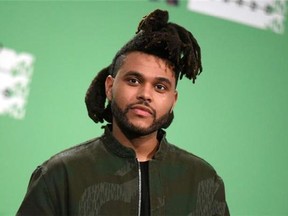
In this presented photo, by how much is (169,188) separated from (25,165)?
733 millimetres

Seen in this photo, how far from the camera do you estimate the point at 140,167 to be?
119cm

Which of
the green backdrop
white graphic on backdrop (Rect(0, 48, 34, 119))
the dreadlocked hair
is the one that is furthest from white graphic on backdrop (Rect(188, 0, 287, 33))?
the dreadlocked hair

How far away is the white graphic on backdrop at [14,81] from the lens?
68.2 inches

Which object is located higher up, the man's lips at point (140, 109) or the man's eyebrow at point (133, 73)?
the man's eyebrow at point (133, 73)

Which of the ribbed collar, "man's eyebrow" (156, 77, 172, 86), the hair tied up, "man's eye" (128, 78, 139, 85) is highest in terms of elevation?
the hair tied up

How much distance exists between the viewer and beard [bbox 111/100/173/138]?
45.9 inches

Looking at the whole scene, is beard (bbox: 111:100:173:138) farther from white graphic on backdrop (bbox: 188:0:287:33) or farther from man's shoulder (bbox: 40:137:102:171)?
white graphic on backdrop (bbox: 188:0:287:33)

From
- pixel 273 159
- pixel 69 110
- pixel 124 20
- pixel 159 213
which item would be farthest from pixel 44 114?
pixel 273 159

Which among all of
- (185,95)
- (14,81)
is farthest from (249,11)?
(14,81)

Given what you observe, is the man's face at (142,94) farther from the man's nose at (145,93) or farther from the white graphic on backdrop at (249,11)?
the white graphic on backdrop at (249,11)

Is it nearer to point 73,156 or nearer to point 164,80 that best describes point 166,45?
point 164,80

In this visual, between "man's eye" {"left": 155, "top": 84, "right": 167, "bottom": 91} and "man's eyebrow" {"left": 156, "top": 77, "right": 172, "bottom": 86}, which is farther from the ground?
"man's eyebrow" {"left": 156, "top": 77, "right": 172, "bottom": 86}

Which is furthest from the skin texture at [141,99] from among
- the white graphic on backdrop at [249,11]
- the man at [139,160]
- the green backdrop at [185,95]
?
the white graphic on backdrop at [249,11]

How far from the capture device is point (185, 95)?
1998 mm
